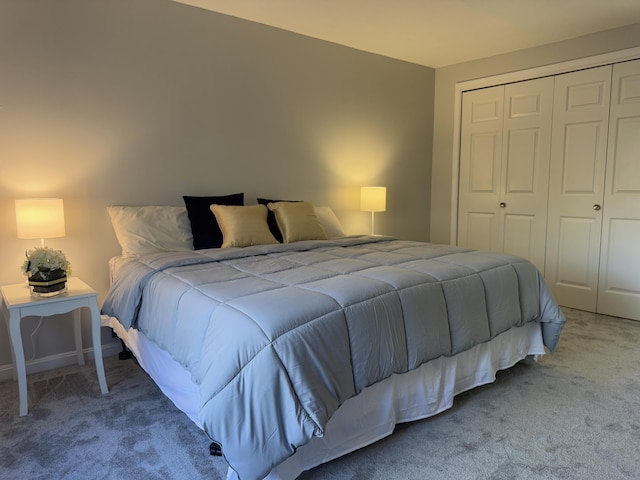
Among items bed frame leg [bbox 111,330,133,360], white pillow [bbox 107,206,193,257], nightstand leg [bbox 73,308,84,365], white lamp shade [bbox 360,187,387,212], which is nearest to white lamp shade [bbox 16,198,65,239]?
white pillow [bbox 107,206,193,257]

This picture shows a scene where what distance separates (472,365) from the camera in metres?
2.28

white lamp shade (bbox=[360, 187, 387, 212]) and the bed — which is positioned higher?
white lamp shade (bbox=[360, 187, 387, 212])

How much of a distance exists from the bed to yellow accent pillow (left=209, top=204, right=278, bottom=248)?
0.01 metres

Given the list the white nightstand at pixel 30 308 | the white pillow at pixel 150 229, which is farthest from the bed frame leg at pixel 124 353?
the white pillow at pixel 150 229

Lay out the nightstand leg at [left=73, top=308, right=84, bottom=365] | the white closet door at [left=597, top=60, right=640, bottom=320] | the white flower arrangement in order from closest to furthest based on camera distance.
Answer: the white flower arrangement < the nightstand leg at [left=73, top=308, right=84, bottom=365] < the white closet door at [left=597, top=60, right=640, bottom=320]

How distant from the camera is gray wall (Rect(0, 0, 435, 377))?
256 cm

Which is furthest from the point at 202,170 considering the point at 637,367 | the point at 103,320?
the point at 637,367

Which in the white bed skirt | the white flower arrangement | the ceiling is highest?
the ceiling

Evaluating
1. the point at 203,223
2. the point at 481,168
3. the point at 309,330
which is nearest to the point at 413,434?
the point at 309,330

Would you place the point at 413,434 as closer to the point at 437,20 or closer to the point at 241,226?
the point at 241,226

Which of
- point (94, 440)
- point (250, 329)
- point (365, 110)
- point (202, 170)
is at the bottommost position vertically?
point (94, 440)

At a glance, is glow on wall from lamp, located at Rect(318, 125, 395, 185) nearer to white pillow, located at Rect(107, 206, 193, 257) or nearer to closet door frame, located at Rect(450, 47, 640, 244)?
closet door frame, located at Rect(450, 47, 640, 244)

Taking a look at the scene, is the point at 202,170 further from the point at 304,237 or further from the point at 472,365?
the point at 472,365

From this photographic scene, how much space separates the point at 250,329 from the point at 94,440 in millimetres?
1021
